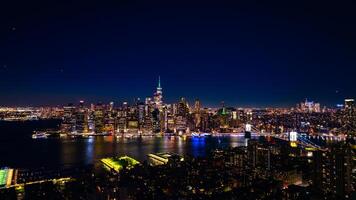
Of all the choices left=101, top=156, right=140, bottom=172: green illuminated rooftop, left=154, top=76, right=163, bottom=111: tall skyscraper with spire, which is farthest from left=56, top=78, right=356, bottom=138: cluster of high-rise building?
left=101, top=156, right=140, bottom=172: green illuminated rooftop

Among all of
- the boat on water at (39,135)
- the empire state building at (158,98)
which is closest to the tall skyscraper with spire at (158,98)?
the empire state building at (158,98)

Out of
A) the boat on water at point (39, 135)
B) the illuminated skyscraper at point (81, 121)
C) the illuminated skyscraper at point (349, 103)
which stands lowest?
the boat on water at point (39, 135)

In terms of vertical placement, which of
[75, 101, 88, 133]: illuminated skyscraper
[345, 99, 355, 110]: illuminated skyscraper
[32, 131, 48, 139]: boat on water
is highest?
[345, 99, 355, 110]: illuminated skyscraper

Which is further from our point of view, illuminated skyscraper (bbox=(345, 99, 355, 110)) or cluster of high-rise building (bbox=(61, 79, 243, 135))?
cluster of high-rise building (bbox=(61, 79, 243, 135))

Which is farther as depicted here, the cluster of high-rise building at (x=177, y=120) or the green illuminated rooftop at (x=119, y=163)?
the cluster of high-rise building at (x=177, y=120)

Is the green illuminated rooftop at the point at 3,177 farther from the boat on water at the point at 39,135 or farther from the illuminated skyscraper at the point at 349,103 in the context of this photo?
the illuminated skyscraper at the point at 349,103

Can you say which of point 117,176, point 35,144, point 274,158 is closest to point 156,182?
point 117,176

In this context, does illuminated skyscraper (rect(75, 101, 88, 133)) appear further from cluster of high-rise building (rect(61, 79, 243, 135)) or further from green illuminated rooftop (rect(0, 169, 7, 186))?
green illuminated rooftop (rect(0, 169, 7, 186))

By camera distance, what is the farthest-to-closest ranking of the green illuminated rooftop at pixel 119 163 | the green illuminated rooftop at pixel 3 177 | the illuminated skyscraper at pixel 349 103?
1. the illuminated skyscraper at pixel 349 103
2. the green illuminated rooftop at pixel 119 163
3. the green illuminated rooftop at pixel 3 177

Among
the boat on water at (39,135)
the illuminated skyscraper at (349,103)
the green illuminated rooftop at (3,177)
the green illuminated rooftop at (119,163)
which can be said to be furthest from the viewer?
the boat on water at (39,135)

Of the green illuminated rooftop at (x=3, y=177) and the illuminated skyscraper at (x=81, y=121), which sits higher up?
the illuminated skyscraper at (x=81, y=121)

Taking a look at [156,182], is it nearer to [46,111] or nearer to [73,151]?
[73,151]
